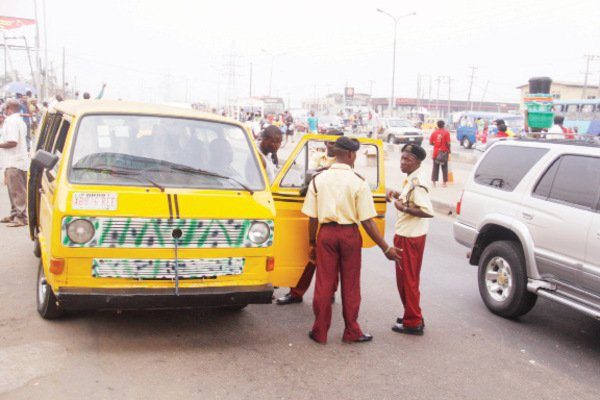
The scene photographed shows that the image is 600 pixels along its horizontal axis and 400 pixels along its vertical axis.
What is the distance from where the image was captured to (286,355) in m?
4.95

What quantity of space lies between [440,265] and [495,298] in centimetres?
221

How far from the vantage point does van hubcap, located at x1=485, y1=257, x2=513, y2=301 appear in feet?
20.2

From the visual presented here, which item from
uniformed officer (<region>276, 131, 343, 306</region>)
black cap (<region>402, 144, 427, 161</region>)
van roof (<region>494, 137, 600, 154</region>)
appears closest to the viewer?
black cap (<region>402, 144, 427, 161</region>)

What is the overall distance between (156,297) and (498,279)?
138 inches

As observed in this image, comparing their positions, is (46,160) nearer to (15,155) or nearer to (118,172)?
(118,172)

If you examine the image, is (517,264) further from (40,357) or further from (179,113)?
(40,357)

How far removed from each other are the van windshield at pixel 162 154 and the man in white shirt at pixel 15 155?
15.7 ft

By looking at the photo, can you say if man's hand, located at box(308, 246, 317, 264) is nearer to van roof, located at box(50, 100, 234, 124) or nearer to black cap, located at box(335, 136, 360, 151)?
black cap, located at box(335, 136, 360, 151)

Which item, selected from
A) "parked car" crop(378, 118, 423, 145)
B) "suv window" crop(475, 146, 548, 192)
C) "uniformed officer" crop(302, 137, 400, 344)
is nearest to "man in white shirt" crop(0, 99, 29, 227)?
"uniformed officer" crop(302, 137, 400, 344)

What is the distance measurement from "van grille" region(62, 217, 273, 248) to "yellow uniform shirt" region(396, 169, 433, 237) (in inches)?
54.4

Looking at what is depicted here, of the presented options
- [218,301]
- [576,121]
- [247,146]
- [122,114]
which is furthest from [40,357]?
[576,121]

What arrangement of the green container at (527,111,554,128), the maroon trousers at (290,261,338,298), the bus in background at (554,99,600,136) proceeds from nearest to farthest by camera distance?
the maroon trousers at (290,261,338,298) → the green container at (527,111,554,128) → the bus in background at (554,99,600,136)

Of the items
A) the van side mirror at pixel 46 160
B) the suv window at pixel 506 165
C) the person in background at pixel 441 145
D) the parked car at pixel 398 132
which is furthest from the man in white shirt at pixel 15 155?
the parked car at pixel 398 132

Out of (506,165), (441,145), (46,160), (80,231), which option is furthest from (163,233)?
(441,145)
